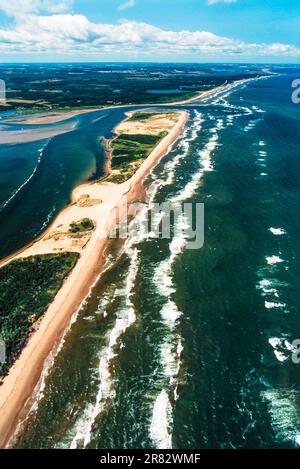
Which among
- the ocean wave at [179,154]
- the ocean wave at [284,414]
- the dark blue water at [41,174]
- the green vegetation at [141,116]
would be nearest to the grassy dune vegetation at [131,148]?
the green vegetation at [141,116]

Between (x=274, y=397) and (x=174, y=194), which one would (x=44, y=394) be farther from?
(x=174, y=194)

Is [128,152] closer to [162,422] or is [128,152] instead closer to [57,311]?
[57,311]

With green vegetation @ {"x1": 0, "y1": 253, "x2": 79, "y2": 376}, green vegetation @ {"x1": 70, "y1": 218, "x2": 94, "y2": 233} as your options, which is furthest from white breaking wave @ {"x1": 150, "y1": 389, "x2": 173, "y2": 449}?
green vegetation @ {"x1": 70, "y1": 218, "x2": 94, "y2": 233}

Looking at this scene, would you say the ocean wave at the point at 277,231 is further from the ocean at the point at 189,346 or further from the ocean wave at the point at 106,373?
the ocean wave at the point at 106,373

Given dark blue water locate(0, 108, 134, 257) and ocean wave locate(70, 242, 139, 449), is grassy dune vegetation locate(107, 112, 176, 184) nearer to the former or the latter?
dark blue water locate(0, 108, 134, 257)

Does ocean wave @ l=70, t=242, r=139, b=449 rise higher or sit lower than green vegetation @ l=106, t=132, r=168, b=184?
lower

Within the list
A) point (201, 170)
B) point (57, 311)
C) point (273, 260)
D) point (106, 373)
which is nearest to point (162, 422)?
point (106, 373)
